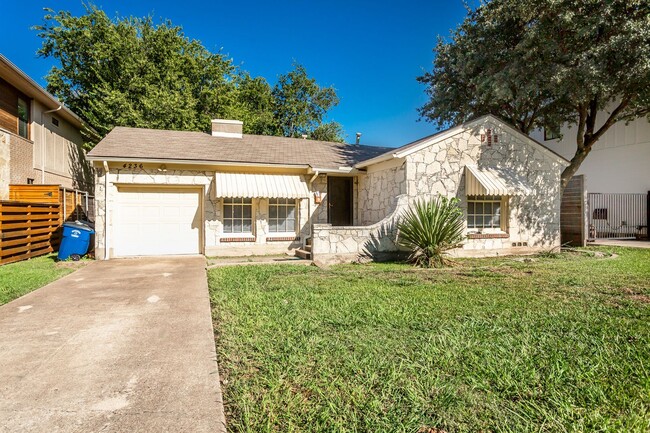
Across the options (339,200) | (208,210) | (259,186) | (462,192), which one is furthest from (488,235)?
(208,210)

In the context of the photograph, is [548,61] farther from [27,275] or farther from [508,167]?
[27,275]

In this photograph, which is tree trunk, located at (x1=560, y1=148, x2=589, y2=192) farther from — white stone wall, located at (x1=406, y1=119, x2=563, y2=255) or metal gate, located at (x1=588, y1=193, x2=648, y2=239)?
metal gate, located at (x1=588, y1=193, x2=648, y2=239)

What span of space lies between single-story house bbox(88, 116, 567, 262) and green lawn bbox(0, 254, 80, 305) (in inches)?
71.1

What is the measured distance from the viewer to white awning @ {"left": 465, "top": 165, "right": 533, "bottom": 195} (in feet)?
39.9

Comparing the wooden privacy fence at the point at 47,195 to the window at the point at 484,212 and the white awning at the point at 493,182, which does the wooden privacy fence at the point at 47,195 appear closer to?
the white awning at the point at 493,182

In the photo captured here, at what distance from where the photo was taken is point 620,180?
22.2 metres

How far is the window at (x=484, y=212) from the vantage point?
13.5 metres

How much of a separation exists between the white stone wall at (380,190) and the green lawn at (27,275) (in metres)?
10.4

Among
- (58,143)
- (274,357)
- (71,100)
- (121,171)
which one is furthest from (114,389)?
(71,100)

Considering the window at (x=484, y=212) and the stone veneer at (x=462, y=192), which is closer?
the stone veneer at (x=462, y=192)

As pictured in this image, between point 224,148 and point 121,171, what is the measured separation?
4.04 meters

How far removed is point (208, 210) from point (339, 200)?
5619mm

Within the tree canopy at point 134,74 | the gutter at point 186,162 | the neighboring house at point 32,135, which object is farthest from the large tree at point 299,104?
the gutter at point 186,162

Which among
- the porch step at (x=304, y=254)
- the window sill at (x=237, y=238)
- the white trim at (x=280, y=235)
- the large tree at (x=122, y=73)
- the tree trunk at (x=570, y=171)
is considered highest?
the large tree at (x=122, y=73)
